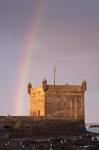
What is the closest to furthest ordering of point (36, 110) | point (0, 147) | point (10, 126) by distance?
point (0, 147) < point (10, 126) < point (36, 110)

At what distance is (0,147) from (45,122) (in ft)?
70.9

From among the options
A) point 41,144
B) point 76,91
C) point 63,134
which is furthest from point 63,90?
point 41,144

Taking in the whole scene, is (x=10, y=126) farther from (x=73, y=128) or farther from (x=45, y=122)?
(x=73, y=128)

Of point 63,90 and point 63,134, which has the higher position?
point 63,90

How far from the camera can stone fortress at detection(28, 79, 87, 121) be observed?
76.9 meters

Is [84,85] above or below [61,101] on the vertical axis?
above

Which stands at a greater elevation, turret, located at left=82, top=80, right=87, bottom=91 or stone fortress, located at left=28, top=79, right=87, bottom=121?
→ turret, located at left=82, top=80, right=87, bottom=91

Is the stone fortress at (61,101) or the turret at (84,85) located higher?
the turret at (84,85)

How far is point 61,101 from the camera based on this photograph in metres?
77.4

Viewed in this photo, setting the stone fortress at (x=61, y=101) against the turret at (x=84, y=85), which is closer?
the stone fortress at (x=61, y=101)

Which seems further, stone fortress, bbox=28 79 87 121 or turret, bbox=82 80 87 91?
turret, bbox=82 80 87 91

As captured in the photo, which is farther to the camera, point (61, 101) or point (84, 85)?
point (84, 85)

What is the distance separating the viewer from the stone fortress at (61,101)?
76875 millimetres

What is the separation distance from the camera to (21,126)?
69.9 metres
